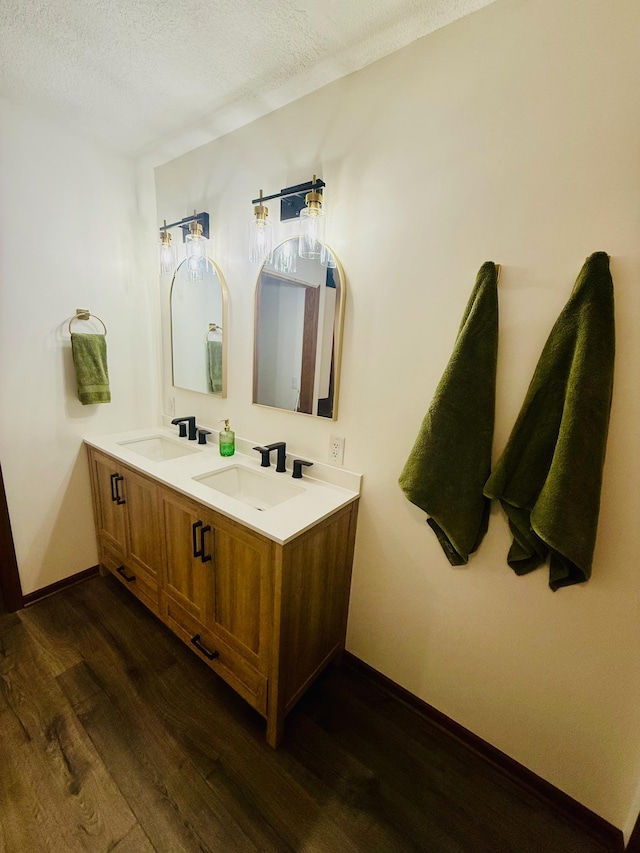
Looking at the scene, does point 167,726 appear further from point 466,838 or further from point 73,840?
point 466,838

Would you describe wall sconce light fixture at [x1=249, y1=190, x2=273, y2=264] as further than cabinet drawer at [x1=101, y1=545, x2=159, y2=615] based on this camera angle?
No

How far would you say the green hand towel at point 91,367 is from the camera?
6.18 ft

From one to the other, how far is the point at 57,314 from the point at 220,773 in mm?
2198

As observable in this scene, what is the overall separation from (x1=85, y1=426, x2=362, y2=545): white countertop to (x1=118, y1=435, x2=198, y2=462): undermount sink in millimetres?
15

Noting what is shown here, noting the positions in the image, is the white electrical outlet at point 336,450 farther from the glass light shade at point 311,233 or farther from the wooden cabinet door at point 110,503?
the wooden cabinet door at point 110,503

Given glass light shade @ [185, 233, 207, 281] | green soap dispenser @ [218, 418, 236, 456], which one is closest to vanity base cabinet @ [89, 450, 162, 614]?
green soap dispenser @ [218, 418, 236, 456]

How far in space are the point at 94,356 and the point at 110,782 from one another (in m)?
1.87

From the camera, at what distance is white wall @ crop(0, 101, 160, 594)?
5.52ft

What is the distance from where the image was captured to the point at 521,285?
1.06 m

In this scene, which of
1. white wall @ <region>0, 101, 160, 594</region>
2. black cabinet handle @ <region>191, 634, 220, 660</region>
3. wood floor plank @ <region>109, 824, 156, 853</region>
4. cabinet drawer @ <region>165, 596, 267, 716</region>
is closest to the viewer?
wood floor plank @ <region>109, 824, 156, 853</region>

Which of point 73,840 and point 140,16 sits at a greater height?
point 140,16

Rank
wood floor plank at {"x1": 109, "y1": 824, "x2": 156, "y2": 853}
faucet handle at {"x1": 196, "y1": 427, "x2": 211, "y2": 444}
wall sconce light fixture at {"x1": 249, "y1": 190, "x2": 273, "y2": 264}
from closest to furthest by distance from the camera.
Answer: wood floor plank at {"x1": 109, "y1": 824, "x2": 156, "y2": 853} < wall sconce light fixture at {"x1": 249, "y1": 190, "x2": 273, "y2": 264} < faucet handle at {"x1": 196, "y1": 427, "x2": 211, "y2": 444}

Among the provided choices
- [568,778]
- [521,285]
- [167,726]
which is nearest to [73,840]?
[167,726]

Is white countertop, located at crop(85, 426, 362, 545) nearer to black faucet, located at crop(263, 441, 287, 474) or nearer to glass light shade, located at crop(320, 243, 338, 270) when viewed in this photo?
black faucet, located at crop(263, 441, 287, 474)
